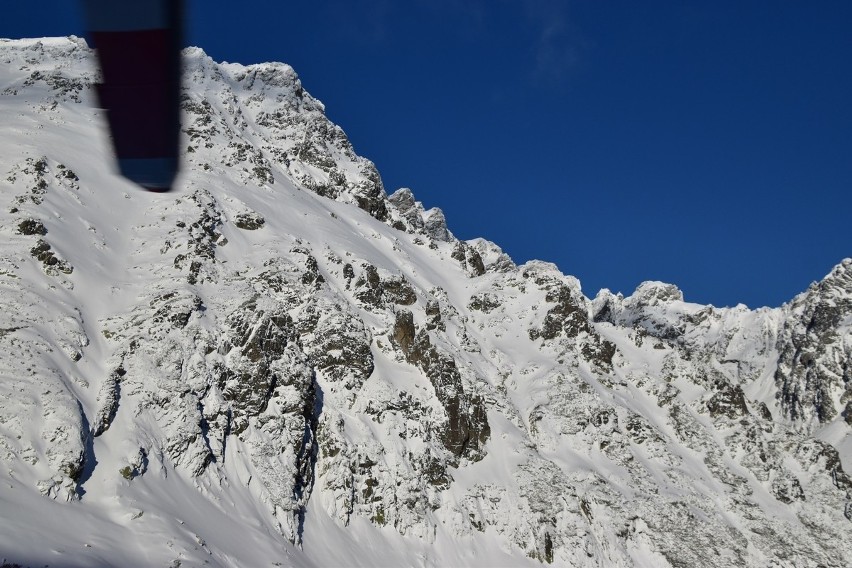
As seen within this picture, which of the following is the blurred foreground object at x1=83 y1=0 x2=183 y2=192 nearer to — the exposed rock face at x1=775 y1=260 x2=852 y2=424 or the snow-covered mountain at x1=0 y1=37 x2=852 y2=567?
the snow-covered mountain at x1=0 y1=37 x2=852 y2=567

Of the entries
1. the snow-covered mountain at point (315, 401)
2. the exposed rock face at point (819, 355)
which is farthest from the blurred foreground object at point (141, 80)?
the exposed rock face at point (819, 355)

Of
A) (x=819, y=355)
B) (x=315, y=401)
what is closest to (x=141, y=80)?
(x=315, y=401)

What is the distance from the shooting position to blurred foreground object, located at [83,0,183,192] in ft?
11.9

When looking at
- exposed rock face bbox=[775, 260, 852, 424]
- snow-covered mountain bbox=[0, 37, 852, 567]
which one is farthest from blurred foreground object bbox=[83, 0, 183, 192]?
exposed rock face bbox=[775, 260, 852, 424]

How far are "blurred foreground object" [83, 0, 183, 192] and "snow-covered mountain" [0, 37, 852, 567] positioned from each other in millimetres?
20620

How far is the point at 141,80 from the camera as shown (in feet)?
12.7

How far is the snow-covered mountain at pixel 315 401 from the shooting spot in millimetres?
31531

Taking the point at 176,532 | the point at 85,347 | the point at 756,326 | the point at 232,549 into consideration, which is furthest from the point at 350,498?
the point at 756,326

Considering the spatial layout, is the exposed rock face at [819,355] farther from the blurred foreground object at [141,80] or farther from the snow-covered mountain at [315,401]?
the blurred foreground object at [141,80]

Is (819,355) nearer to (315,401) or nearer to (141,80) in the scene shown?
(315,401)

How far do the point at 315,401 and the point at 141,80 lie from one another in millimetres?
43809

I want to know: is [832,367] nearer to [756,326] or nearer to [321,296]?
[756,326]

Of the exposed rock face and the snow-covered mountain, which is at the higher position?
the exposed rock face

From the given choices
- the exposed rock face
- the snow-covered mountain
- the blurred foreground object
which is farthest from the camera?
the exposed rock face
